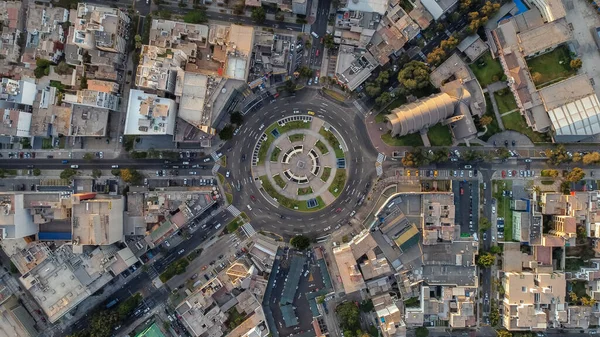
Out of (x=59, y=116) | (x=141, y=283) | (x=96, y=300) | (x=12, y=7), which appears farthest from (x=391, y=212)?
(x=12, y=7)

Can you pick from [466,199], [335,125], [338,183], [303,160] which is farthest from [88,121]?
[466,199]

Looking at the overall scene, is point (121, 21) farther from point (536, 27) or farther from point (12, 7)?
point (536, 27)

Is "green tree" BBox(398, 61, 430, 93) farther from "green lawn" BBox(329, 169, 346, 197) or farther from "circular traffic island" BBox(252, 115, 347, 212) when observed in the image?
"green lawn" BBox(329, 169, 346, 197)

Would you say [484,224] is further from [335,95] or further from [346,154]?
[335,95]

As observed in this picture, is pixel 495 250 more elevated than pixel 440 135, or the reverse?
pixel 440 135

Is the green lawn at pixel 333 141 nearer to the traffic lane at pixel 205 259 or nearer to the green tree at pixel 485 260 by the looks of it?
the traffic lane at pixel 205 259
